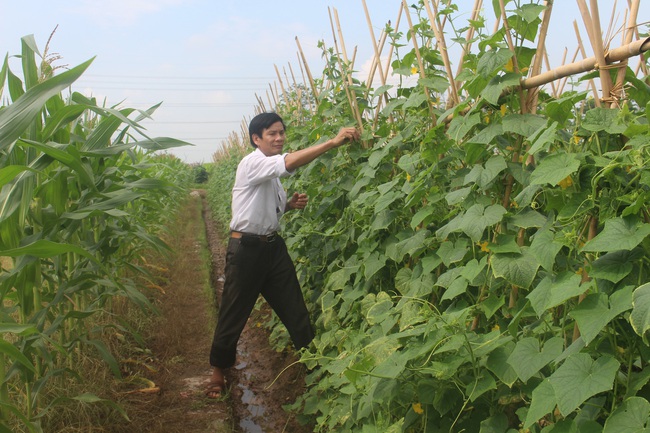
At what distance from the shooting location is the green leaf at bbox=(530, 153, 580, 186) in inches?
59.7

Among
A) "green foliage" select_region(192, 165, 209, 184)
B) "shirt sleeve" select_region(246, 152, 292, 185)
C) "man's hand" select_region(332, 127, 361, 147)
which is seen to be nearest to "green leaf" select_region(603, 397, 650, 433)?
"man's hand" select_region(332, 127, 361, 147)

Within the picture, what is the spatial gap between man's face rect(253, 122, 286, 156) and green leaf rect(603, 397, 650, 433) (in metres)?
2.92

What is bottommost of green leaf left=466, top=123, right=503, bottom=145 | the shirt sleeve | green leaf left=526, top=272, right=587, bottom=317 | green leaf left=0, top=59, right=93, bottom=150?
green leaf left=526, top=272, right=587, bottom=317

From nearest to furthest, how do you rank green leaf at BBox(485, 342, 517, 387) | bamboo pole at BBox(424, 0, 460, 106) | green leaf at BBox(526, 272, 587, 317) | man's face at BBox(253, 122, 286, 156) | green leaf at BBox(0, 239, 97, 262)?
1. green leaf at BBox(526, 272, 587, 317)
2. green leaf at BBox(485, 342, 517, 387)
3. green leaf at BBox(0, 239, 97, 262)
4. bamboo pole at BBox(424, 0, 460, 106)
5. man's face at BBox(253, 122, 286, 156)

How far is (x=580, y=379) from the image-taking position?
1.39 meters

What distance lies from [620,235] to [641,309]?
0.21 m

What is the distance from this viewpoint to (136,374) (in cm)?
390

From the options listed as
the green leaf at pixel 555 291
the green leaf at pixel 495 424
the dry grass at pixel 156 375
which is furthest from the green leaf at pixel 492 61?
the dry grass at pixel 156 375

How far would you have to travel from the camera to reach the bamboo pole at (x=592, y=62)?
158 centimetres

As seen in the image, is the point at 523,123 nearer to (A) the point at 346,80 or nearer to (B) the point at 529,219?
(B) the point at 529,219

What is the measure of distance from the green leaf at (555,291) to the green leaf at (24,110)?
1.76m

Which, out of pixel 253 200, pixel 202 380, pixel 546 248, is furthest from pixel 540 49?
pixel 202 380

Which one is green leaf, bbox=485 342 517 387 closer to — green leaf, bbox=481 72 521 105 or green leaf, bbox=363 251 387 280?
green leaf, bbox=481 72 521 105

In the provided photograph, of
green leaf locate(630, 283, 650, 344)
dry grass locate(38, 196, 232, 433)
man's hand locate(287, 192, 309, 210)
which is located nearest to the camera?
green leaf locate(630, 283, 650, 344)
